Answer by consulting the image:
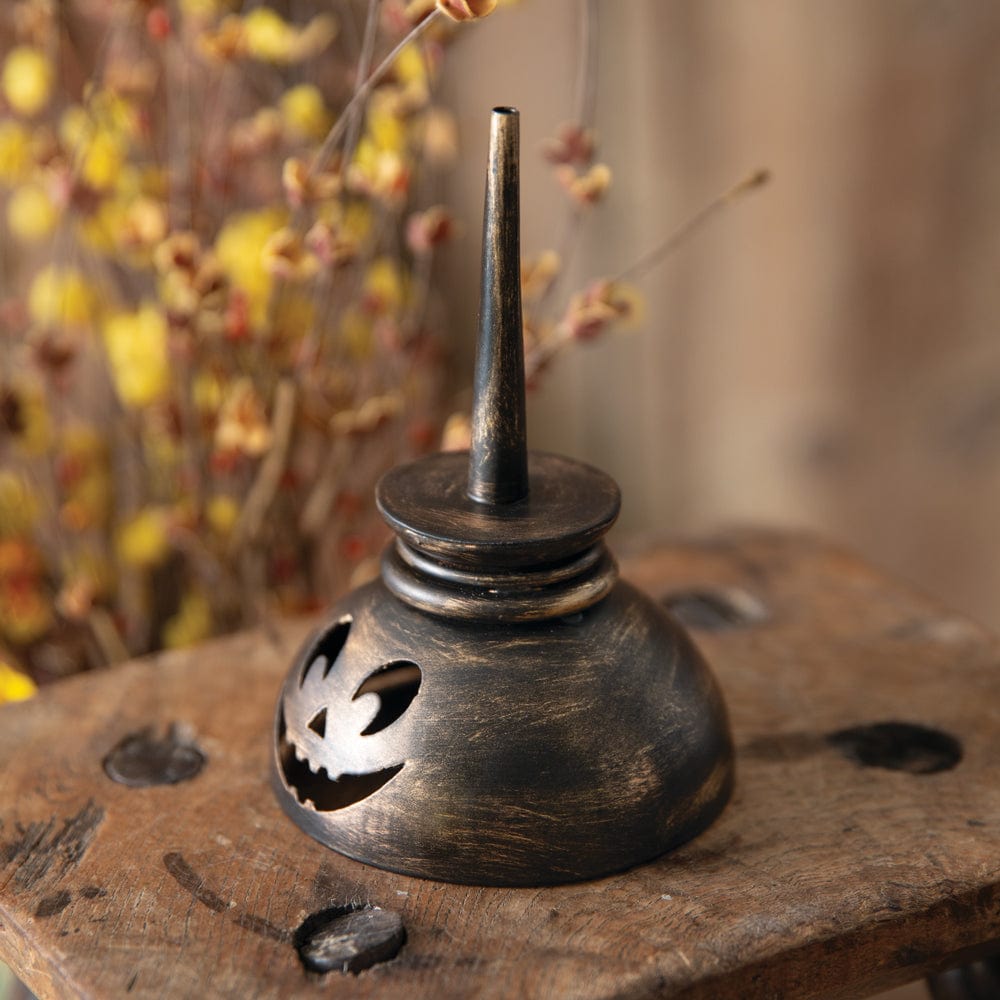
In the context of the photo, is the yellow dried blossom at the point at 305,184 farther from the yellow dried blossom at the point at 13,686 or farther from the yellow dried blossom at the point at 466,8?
the yellow dried blossom at the point at 13,686

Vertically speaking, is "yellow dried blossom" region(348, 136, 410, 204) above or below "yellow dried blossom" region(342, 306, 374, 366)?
above

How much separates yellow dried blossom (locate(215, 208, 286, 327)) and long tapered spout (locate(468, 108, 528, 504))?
1.96 ft

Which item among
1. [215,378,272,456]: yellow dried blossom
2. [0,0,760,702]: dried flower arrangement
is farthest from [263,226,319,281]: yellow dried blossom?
[215,378,272,456]: yellow dried blossom

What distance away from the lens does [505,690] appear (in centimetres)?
80

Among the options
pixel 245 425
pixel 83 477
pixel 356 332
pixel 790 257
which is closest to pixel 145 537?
pixel 83 477

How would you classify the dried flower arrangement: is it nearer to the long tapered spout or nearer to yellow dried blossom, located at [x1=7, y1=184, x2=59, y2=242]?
yellow dried blossom, located at [x1=7, y1=184, x2=59, y2=242]

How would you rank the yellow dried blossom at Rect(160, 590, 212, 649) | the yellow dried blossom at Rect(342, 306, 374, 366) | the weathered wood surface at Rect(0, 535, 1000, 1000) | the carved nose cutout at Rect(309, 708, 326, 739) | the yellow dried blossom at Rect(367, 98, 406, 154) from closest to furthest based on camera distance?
the weathered wood surface at Rect(0, 535, 1000, 1000), the carved nose cutout at Rect(309, 708, 326, 739), the yellow dried blossom at Rect(367, 98, 406, 154), the yellow dried blossom at Rect(342, 306, 374, 366), the yellow dried blossom at Rect(160, 590, 212, 649)

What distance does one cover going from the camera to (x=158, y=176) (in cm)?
137

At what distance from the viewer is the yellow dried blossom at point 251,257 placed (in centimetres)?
138

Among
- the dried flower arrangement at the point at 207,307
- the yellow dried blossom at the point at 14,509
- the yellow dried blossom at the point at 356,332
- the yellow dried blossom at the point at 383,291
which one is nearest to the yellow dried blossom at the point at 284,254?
the dried flower arrangement at the point at 207,307

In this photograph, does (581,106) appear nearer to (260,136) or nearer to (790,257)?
(260,136)

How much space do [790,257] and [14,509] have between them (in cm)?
117

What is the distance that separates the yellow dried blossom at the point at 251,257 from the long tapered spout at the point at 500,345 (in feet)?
1.96

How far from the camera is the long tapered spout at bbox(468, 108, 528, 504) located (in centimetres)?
78
